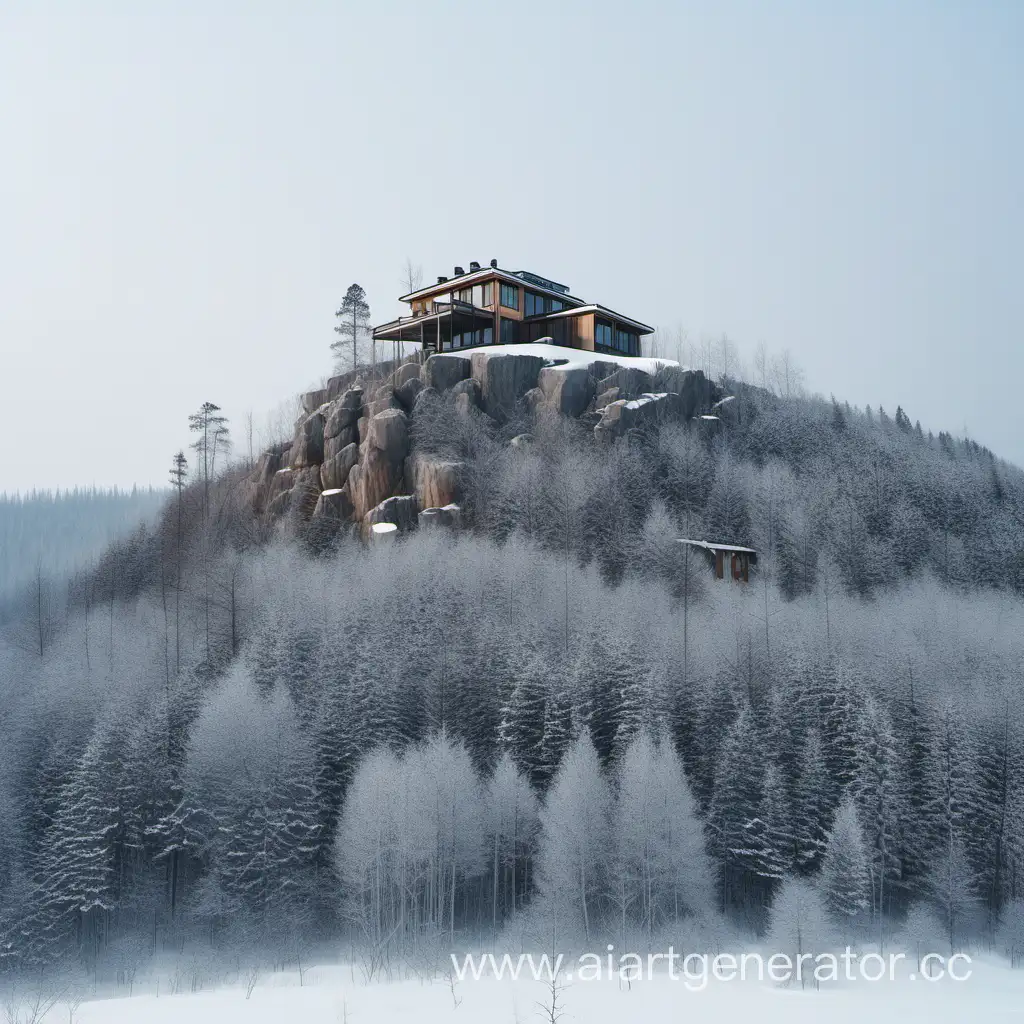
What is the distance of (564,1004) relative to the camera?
2772 cm

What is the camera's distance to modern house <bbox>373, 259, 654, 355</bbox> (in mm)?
Result: 81562

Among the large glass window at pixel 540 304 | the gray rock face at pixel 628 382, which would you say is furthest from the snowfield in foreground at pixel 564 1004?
the large glass window at pixel 540 304

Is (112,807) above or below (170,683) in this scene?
below

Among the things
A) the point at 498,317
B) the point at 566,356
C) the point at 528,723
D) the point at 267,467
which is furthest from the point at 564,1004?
the point at 498,317

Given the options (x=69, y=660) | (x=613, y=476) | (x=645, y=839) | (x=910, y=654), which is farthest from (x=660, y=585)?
(x=69, y=660)

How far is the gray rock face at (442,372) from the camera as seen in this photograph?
2886 inches

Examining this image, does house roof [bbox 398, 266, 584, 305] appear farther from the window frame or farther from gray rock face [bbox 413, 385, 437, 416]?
gray rock face [bbox 413, 385, 437, 416]

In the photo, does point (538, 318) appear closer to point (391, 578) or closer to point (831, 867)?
point (391, 578)

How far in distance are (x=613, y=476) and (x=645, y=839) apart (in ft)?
117

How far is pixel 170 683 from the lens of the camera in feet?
178

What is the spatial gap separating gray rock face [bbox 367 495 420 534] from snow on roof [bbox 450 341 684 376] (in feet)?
56.0

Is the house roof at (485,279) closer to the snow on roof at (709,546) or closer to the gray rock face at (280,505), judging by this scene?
the gray rock face at (280,505)

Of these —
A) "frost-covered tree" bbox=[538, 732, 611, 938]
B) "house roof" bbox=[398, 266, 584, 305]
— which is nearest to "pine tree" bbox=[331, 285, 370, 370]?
"house roof" bbox=[398, 266, 584, 305]

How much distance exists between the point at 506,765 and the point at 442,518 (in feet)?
87.0
